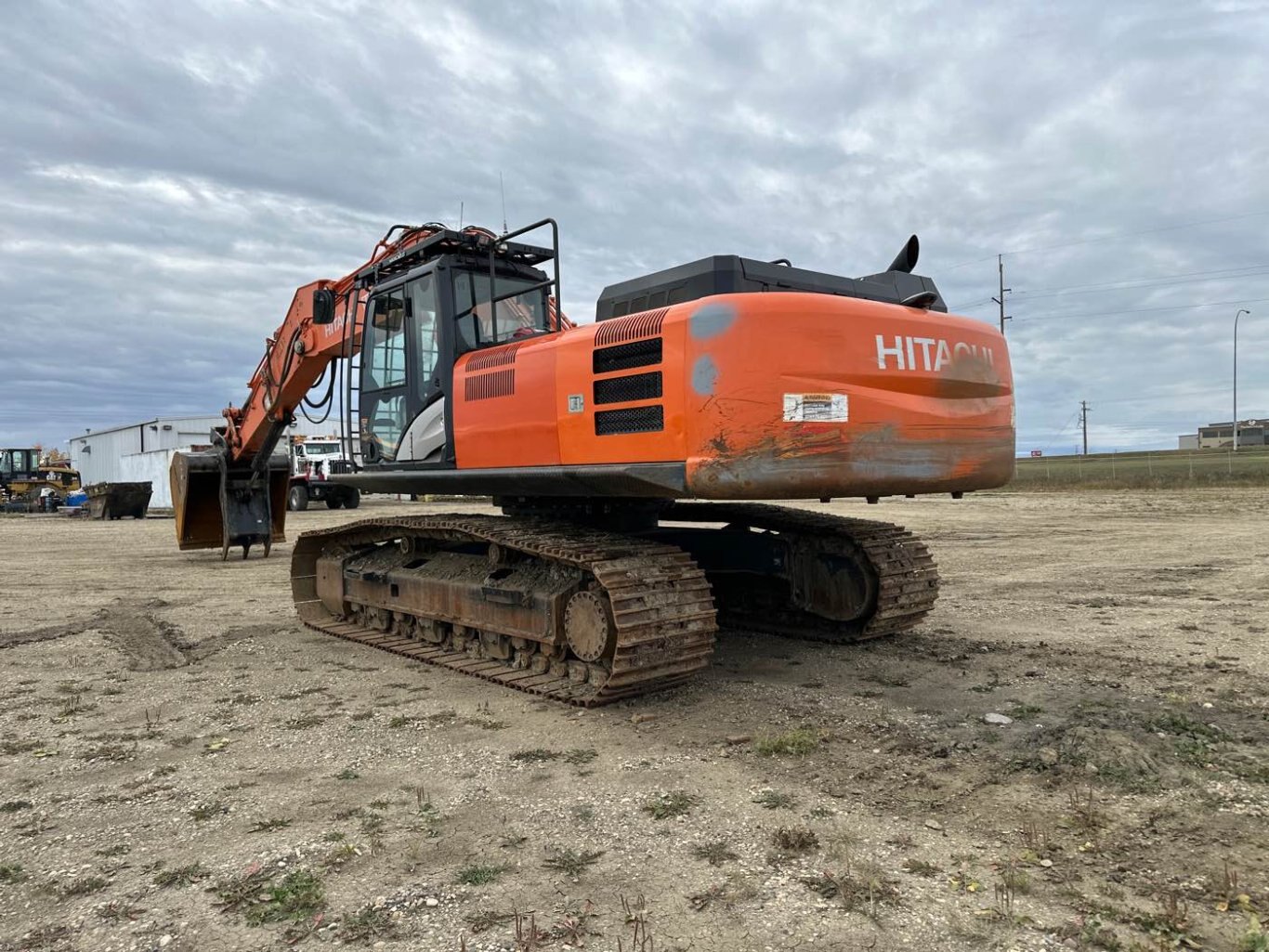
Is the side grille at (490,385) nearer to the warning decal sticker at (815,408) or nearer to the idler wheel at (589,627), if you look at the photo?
the idler wheel at (589,627)

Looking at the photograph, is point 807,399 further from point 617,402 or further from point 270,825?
point 270,825

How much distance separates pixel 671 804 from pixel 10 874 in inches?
108

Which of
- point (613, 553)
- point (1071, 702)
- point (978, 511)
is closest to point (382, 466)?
point (613, 553)

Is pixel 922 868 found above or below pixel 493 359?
below

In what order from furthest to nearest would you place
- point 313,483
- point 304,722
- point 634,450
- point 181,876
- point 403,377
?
1. point 313,483
2. point 403,377
3. point 304,722
4. point 634,450
5. point 181,876

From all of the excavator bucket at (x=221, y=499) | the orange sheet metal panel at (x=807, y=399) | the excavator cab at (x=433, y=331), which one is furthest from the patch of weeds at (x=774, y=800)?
the excavator bucket at (x=221, y=499)

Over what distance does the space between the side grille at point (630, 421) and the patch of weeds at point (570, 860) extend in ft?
7.94

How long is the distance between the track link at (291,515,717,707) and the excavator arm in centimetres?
178

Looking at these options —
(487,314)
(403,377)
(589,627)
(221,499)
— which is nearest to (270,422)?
(221,499)

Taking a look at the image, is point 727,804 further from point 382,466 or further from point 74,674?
point 74,674

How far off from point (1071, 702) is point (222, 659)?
6.60m

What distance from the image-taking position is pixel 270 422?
39.6ft

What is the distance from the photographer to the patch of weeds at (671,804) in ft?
13.4

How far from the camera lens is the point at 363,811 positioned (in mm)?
4191
